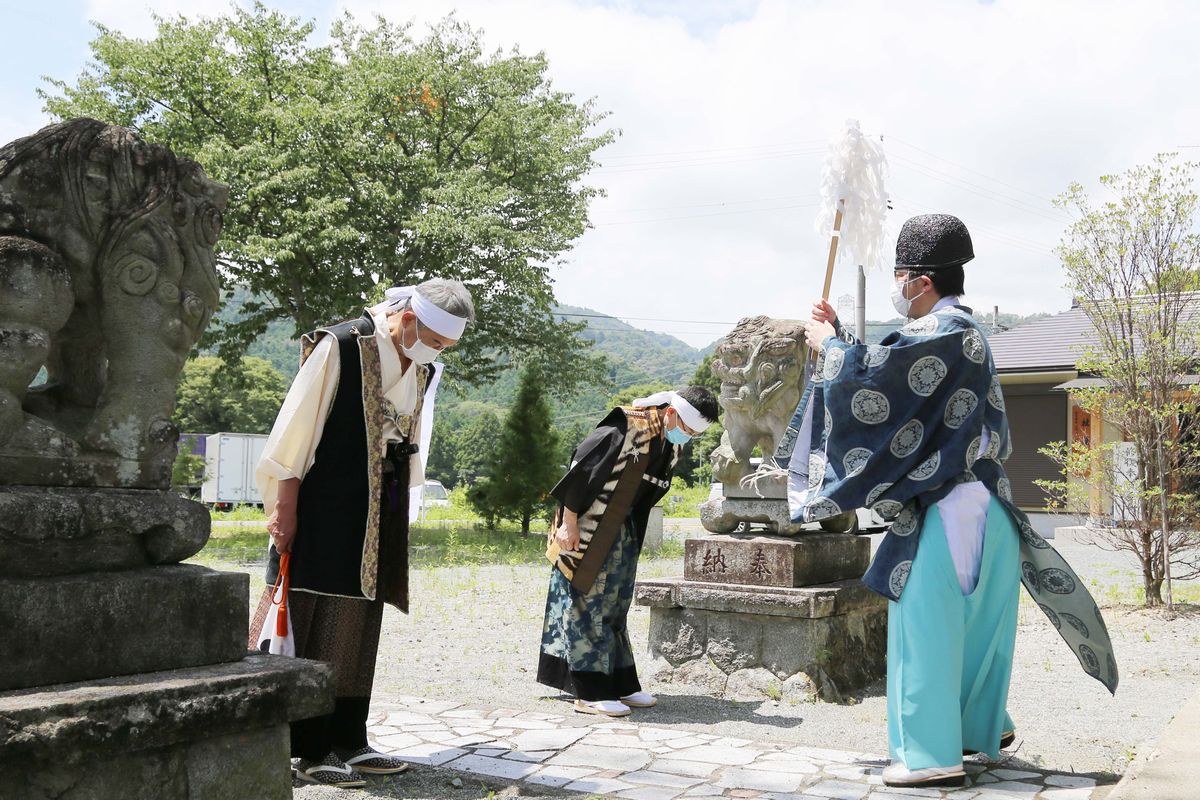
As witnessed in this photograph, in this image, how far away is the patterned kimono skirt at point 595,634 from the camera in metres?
5.62

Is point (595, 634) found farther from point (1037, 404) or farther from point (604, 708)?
point (1037, 404)

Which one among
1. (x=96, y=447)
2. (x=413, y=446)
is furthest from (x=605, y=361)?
(x=96, y=447)

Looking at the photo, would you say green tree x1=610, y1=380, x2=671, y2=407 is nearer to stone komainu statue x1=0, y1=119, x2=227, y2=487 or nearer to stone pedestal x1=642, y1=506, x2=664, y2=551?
stone pedestal x1=642, y1=506, x2=664, y2=551

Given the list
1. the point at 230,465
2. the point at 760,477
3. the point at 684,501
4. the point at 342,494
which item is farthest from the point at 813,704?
the point at 230,465

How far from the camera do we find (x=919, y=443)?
13.6 ft

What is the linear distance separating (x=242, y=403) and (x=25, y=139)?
148ft

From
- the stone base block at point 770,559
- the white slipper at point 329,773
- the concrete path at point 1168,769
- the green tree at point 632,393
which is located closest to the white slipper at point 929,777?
the concrete path at point 1168,769

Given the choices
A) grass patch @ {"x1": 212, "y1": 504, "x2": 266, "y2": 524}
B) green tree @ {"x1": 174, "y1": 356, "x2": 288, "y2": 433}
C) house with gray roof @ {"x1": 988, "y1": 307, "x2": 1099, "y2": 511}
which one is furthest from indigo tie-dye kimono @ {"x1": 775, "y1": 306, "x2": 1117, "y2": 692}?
green tree @ {"x1": 174, "y1": 356, "x2": 288, "y2": 433}

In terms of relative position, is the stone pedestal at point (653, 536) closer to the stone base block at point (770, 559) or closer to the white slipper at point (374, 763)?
the stone base block at point (770, 559)

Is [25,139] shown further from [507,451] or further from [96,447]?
[507,451]

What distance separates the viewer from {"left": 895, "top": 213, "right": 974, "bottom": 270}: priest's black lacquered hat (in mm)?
4352

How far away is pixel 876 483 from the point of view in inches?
164

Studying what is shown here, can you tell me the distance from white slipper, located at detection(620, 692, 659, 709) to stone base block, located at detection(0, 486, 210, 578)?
10.7ft

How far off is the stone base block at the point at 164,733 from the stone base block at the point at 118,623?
0.06 m
